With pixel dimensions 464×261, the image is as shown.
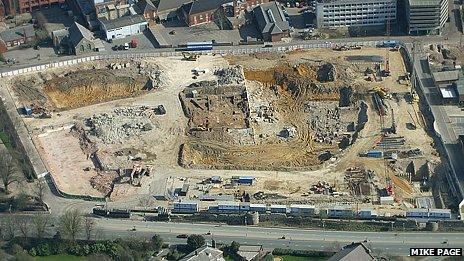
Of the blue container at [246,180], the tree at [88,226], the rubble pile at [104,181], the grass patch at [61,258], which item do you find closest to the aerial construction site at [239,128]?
the rubble pile at [104,181]

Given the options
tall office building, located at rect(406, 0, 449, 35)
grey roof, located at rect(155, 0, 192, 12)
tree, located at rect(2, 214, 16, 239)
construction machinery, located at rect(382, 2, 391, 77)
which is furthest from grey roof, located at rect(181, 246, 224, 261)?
grey roof, located at rect(155, 0, 192, 12)

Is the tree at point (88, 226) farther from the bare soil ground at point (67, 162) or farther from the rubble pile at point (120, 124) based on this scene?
the rubble pile at point (120, 124)

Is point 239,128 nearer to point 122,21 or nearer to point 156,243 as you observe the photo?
point 156,243

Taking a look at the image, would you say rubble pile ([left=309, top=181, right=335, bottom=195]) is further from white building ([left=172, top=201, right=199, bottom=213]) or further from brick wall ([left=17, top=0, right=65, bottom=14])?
brick wall ([left=17, top=0, right=65, bottom=14])

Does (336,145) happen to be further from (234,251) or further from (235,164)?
(234,251)

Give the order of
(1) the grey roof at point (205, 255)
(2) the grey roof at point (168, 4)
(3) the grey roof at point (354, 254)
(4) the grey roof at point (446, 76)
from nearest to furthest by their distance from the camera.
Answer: (3) the grey roof at point (354, 254)
(1) the grey roof at point (205, 255)
(4) the grey roof at point (446, 76)
(2) the grey roof at point (168, 4)

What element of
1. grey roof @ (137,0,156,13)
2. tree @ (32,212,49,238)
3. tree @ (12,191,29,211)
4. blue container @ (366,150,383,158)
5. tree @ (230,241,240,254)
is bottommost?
tree @ (12,191,29,211)

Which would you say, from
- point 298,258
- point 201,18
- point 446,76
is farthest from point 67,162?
point 446,76
